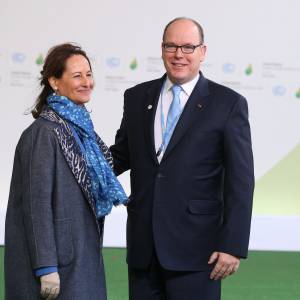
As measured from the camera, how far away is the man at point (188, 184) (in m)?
2.78

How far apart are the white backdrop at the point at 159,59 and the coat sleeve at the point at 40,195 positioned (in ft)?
12.4

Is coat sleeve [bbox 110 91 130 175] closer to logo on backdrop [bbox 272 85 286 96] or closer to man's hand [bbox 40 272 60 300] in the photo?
man's hand [bbox 40 272 60 300]

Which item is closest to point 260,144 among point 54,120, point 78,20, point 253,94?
point 253,94

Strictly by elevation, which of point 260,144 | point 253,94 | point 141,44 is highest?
point 141,44

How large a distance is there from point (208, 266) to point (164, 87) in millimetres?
705

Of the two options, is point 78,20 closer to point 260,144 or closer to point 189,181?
point 260,144

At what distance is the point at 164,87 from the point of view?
2947mm

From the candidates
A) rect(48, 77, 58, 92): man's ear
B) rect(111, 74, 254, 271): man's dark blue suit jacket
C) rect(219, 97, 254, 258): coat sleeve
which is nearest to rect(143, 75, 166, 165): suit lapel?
rect(111, 74, 254, 271): man's dark blue suit jacket

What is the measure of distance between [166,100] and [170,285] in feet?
2.29

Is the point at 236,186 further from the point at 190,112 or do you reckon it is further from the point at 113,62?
the point at 113,62

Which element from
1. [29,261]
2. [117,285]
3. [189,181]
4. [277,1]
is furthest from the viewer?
[277,1]

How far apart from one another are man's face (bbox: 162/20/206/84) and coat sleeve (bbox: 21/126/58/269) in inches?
22.2

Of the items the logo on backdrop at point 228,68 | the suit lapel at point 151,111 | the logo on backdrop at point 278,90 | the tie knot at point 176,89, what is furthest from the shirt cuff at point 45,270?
the logo on backdrop at point 278,90

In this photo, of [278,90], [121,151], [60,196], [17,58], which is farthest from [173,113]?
[17,58]
